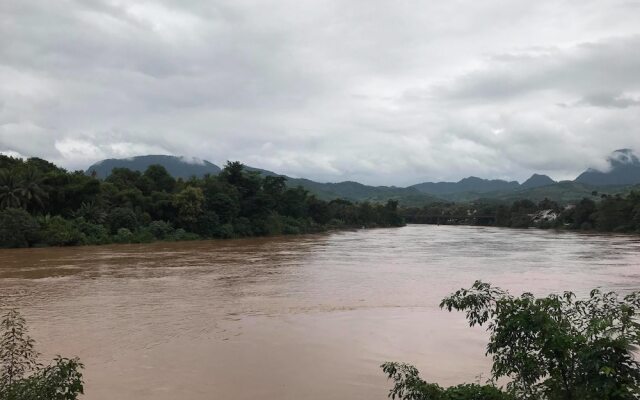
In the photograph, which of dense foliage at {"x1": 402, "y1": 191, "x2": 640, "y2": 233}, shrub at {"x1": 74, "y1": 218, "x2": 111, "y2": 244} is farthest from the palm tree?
dense foliage at {"x1": 402, "y1": 191, "x2": 640, "y2": 233}

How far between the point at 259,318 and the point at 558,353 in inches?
427

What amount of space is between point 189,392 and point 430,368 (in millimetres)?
4680

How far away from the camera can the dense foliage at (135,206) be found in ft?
126

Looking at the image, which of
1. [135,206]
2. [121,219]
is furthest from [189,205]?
[121,219]

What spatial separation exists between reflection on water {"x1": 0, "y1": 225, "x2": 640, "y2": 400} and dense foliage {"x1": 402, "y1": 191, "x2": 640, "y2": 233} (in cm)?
4397

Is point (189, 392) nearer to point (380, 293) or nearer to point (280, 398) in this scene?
point (280, 398)

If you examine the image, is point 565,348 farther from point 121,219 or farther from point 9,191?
point 121,219

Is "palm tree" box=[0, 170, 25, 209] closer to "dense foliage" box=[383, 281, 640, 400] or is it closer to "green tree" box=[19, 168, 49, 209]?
"green tree" box=[19, 168, 49, 209]

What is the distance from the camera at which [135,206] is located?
48.3 meters

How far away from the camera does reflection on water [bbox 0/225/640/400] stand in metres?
9.06

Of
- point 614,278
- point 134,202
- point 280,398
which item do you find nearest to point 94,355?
point 280,398

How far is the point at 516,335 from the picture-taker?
15.5ft

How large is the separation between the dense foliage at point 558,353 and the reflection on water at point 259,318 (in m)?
3.55

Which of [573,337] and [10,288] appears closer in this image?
[573,337]
